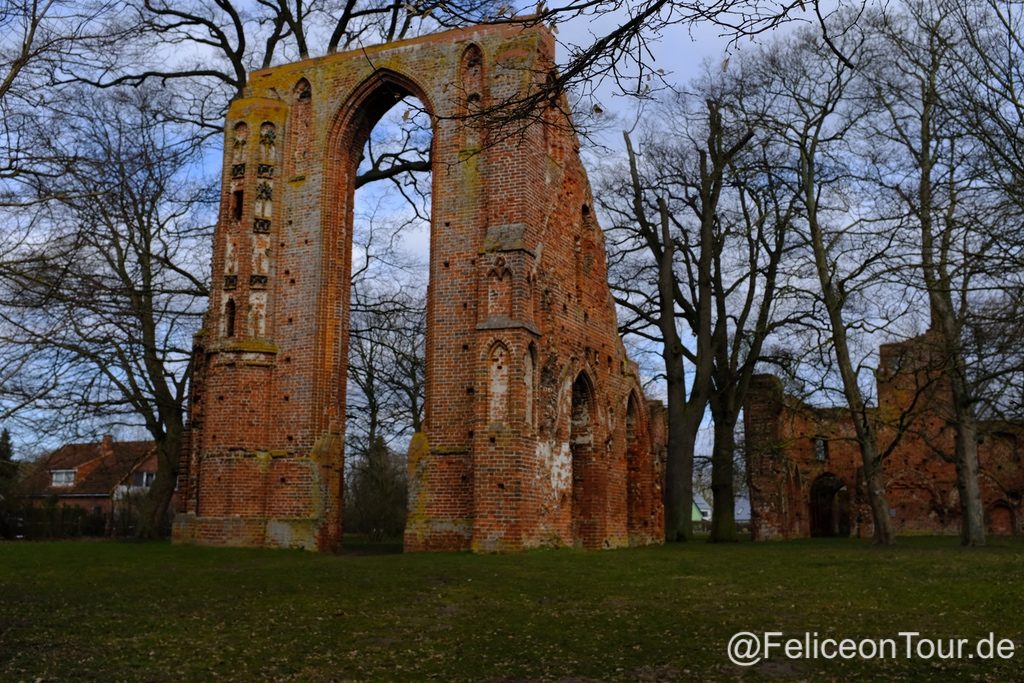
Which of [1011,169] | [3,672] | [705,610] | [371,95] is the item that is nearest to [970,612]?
[705,610]

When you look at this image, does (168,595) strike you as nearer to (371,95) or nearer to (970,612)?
(970,612)

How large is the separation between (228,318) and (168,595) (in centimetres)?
925

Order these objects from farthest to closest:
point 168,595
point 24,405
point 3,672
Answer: point 168,595 → point 24,405 → point 3,672

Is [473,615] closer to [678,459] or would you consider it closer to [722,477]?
[678,459]

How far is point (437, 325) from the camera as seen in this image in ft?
56.3

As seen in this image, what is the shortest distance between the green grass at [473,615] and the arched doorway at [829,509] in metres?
25.3

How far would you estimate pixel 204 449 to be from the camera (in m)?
18.2

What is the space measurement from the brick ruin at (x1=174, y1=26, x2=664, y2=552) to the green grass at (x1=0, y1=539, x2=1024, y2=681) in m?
2.54

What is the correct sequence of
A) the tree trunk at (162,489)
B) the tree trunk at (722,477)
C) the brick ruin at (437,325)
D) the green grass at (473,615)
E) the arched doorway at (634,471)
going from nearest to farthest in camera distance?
the green grass at (473,615) < the brick ruin at (437,325) < the arched doorway at (634,471) < the tree trunk at (162,489) < the tree trunk at (722,477)

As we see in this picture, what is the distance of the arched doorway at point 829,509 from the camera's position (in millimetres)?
38938

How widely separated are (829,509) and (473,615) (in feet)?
115

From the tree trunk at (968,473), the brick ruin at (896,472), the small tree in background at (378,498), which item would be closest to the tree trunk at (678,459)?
the tree trunk at (968,473)

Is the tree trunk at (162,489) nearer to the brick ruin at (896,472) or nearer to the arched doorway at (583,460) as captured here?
the arched doorway at (583,460)

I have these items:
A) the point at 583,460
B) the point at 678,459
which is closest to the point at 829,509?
the point at 678,459
